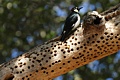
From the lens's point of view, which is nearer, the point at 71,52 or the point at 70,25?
the point at 71,52

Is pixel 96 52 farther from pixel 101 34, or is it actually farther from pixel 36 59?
pixel 36 59

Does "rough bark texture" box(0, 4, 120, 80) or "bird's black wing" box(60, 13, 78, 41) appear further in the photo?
"bird's black wing" box(60, 13, 78, 41)

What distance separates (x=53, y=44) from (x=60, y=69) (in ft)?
0.81

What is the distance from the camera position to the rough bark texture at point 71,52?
309 cm

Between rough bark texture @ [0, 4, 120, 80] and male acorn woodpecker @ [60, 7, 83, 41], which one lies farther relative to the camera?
male acorn woodpecker @ [60, 7, 83, 41]

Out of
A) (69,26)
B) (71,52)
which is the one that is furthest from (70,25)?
(71,52)

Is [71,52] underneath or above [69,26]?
underneath

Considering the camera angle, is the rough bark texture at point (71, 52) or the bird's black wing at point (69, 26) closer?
the rough bark texture at point (71, 52)

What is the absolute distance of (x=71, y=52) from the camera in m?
3.13

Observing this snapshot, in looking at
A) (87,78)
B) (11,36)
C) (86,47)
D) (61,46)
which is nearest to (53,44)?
(61,46)

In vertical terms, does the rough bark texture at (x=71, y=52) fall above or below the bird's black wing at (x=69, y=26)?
below

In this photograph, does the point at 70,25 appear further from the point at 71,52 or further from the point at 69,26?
the point at 71,52

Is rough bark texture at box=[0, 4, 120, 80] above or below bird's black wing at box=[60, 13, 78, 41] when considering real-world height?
below

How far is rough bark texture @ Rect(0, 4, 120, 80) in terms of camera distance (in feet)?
10.1
